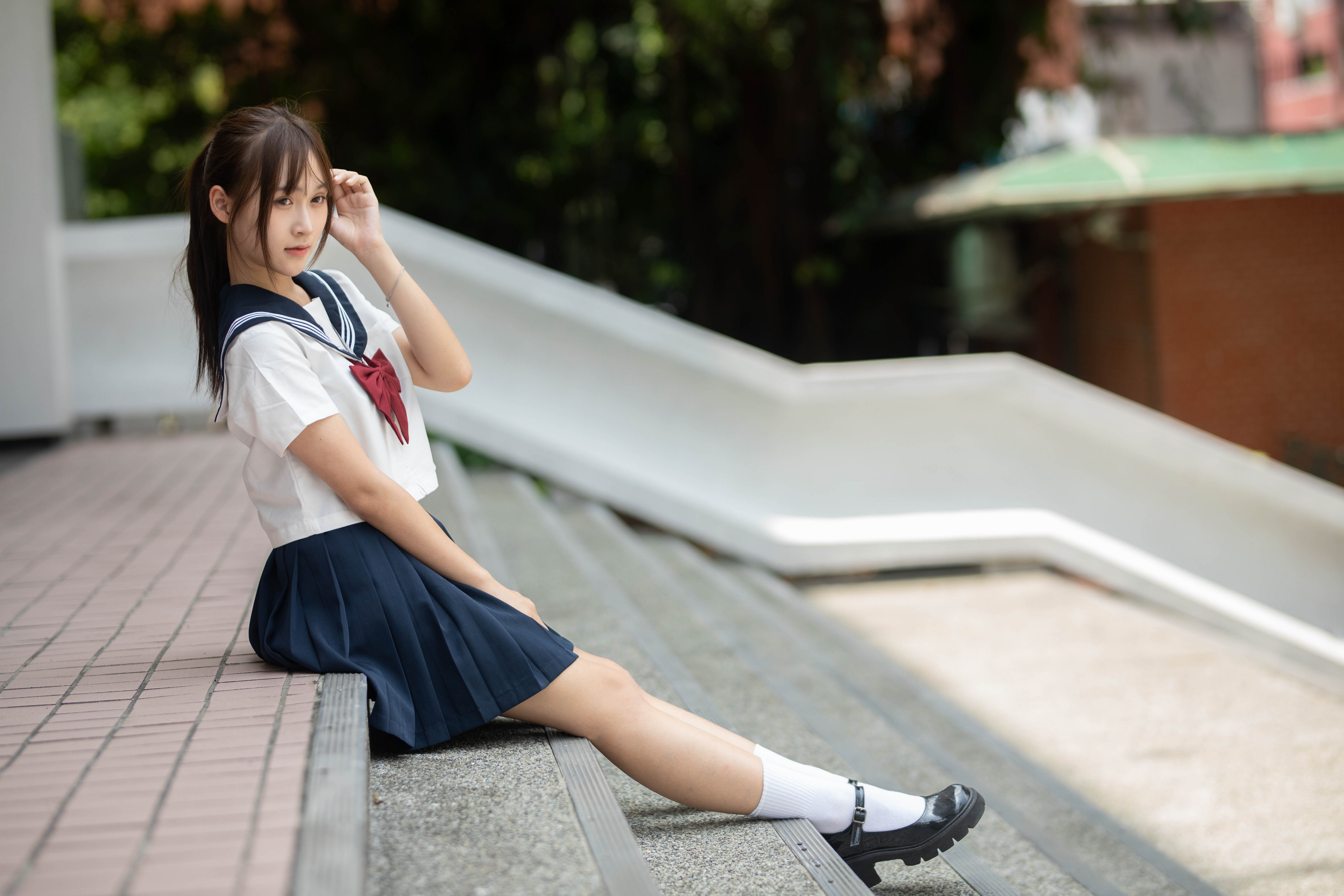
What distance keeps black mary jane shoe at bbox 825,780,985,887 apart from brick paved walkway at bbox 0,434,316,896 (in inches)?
45.0

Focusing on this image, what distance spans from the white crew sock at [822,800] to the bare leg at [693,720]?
1.4 inches

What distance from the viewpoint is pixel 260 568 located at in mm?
3553

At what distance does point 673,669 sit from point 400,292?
1.61m

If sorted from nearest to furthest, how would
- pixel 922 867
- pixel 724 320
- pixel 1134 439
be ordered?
pixel 922 867 < pixel 1134 439 < pixel 724 320

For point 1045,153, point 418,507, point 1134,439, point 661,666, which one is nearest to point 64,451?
point 661,666

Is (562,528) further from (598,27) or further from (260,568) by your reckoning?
(598,27)

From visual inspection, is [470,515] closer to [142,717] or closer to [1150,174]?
[142,717]

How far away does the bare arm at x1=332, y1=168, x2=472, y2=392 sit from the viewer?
7.67 feet

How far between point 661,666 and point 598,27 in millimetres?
7049

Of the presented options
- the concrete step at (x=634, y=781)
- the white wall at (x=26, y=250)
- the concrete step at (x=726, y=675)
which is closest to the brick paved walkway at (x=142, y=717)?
the concrete step at (x=634, y=781)

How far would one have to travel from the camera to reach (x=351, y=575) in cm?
223

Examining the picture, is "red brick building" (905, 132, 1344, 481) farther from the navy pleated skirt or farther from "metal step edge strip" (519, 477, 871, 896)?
the navy pleated skirt

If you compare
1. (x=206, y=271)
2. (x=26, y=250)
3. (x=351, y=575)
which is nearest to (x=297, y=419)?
(x=351, y=575)

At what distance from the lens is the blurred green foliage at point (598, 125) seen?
355 inches
